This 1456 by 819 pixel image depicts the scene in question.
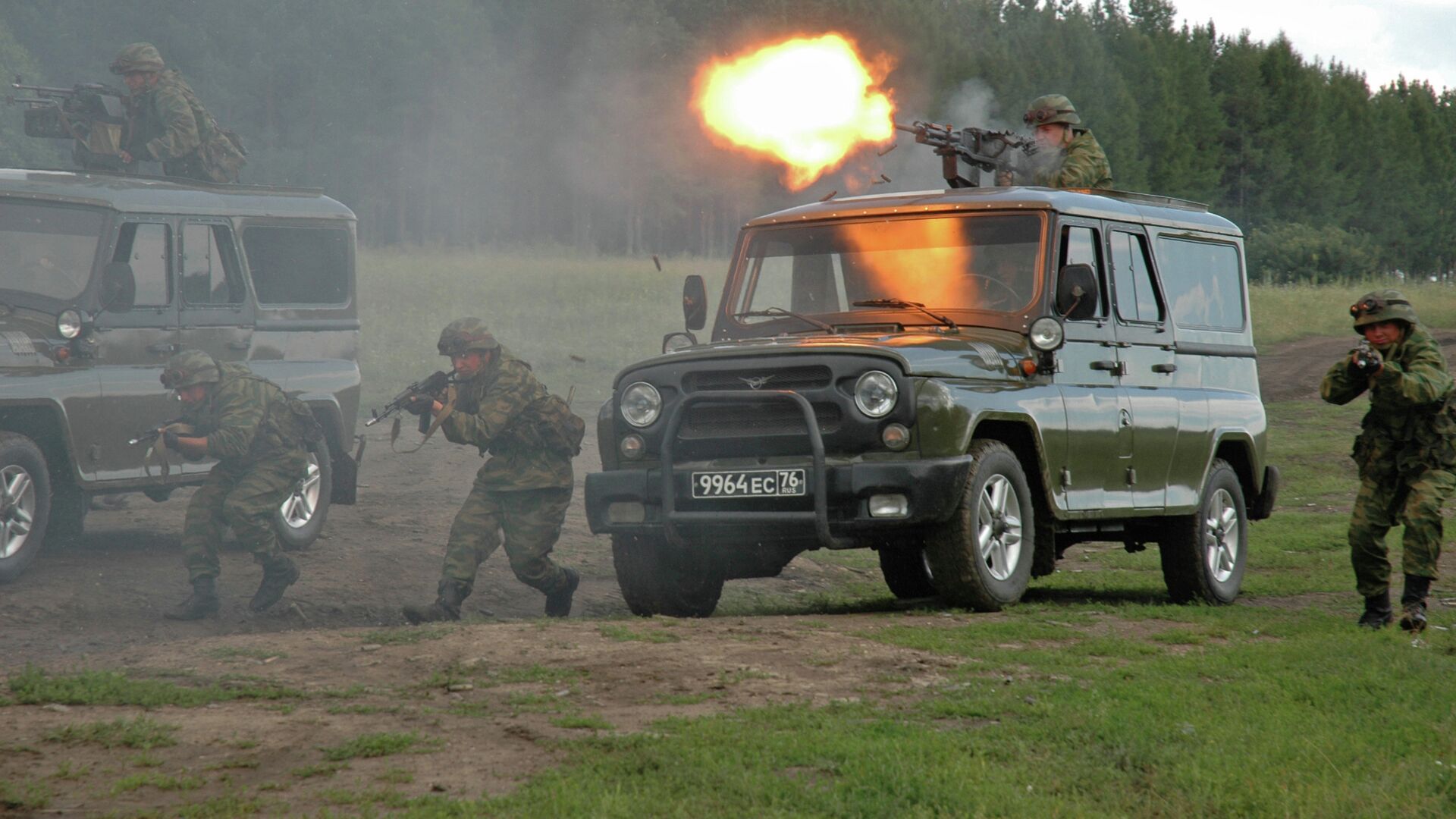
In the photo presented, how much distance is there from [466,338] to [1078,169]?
3.70 meters

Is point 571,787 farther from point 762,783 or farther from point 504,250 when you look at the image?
point 504,250

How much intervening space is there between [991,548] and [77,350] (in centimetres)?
594

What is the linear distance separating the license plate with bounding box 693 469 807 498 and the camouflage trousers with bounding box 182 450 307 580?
372cm

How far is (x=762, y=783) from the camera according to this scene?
16.3 feet

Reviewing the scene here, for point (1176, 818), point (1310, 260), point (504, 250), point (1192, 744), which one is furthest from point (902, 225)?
point (1310, 260)

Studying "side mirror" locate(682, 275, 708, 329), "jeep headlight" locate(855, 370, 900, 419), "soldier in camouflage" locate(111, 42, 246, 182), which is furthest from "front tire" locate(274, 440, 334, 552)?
"jeep headlight" locate(855, 370, 900, 419)

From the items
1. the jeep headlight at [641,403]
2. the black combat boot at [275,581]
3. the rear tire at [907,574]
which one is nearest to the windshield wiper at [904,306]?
the rear tire at [907,574]

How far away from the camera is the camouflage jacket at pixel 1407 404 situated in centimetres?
825

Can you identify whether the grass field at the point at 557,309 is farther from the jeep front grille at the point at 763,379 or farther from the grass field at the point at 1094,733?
the grass field at the point at 1094,733

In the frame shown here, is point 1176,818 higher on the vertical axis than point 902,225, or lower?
lower

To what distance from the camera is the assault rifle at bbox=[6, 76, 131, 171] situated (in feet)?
42.6

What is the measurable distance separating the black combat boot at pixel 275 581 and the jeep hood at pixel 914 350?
322 centimetres

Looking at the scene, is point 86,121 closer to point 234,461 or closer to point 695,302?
point 234,461

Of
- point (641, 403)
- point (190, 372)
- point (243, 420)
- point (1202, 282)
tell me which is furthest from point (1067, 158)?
point (190, 372)
